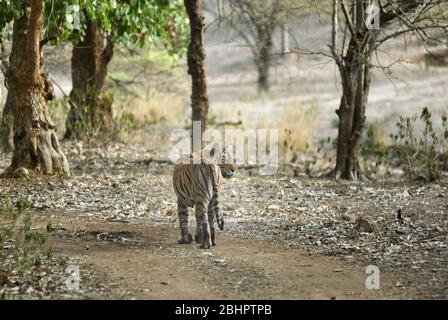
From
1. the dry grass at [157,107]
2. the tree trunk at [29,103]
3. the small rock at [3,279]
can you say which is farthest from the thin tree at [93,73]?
the small rock at [3,279]

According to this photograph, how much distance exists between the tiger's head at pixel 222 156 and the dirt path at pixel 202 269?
0.83 m

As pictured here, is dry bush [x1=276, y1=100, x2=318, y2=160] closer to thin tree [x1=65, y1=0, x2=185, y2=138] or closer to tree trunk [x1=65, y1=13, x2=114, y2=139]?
thin tree [x1=65, y1=0, x2=185, y2=138]

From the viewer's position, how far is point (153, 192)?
12305 millimetres

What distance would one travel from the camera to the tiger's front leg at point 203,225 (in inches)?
331

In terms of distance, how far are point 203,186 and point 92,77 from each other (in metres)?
9.49

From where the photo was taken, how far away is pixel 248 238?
9.30m

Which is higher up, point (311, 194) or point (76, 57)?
point (76, 57)

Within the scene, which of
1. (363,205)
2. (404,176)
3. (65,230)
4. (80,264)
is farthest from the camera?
(404,176)

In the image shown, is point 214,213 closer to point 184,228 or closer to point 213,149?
point 184,228

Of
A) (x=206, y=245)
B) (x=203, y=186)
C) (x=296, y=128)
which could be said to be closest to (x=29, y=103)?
(x=203, y=186)

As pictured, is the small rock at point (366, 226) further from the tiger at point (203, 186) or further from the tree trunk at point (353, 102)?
the tree trunk at point (353, 102)

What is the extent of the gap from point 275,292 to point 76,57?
38.5ft

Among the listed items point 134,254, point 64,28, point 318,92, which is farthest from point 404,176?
point 318,92

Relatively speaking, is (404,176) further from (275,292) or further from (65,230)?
(275,292)
